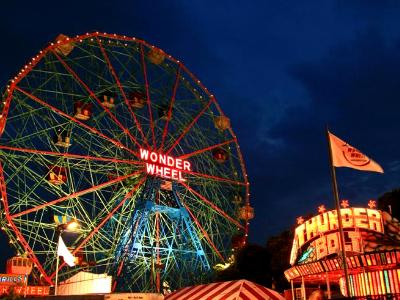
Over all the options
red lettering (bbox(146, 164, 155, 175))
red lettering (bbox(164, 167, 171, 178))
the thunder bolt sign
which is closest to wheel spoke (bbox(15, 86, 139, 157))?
the thunder bolt sign

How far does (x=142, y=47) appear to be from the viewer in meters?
34.4

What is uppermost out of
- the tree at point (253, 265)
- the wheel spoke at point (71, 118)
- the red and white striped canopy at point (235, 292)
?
the wheel spoke at point (71, 118)

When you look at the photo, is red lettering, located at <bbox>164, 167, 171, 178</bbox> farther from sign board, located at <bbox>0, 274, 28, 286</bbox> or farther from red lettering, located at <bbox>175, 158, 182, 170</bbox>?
sign board, located at <bbox>0, 274, 28, 286</bbox>

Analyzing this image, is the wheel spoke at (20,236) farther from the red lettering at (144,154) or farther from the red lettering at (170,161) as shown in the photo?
the red lettering at (170,161)

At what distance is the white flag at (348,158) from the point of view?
1482cm

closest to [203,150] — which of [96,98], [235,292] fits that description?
[96,98]

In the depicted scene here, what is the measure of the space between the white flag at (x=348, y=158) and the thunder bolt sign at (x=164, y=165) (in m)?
18.2

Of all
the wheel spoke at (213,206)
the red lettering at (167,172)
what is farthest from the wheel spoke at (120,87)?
the wheel spoke at (213,206)

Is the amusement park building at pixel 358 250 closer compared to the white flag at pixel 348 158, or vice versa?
the white flag at pixel 348 158

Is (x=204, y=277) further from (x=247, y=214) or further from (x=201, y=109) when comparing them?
(x=201, y=109)

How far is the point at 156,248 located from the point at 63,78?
453 inches

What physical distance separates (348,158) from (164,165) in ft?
62.5

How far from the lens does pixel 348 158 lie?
14.9 meters

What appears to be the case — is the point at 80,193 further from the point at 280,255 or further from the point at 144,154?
the point at 280,255
